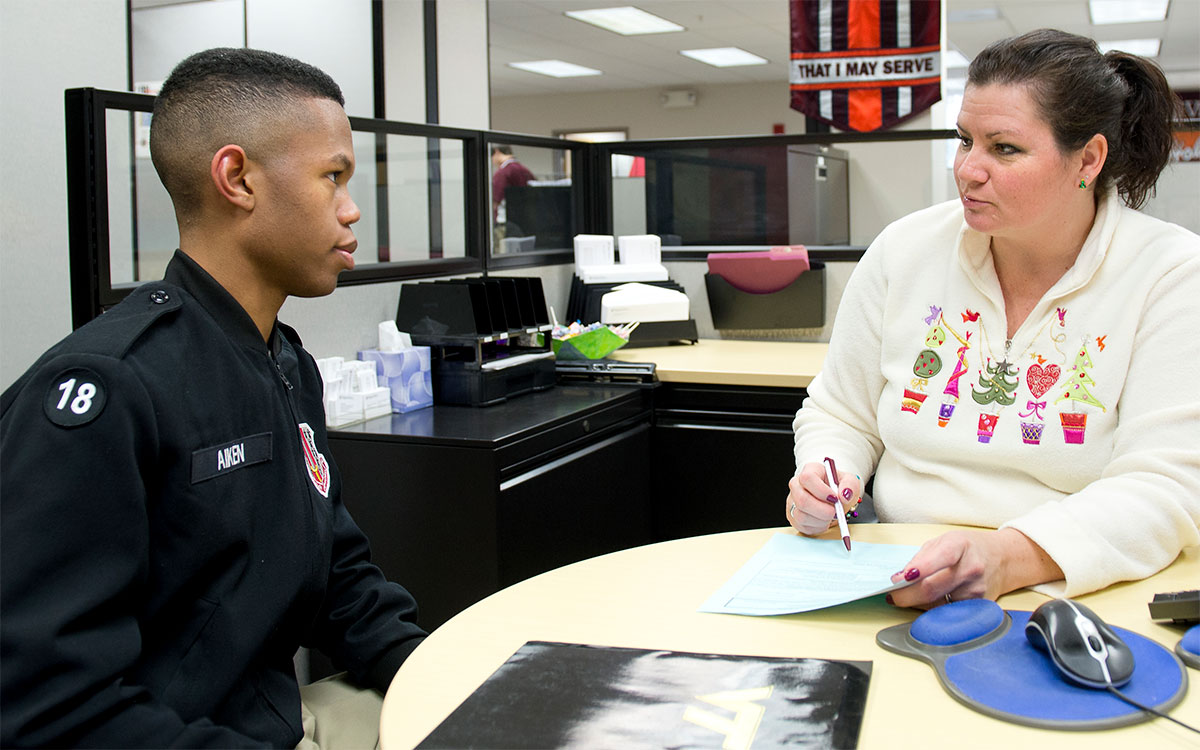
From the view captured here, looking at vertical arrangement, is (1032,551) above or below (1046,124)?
below

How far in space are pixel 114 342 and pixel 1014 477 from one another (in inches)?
39.9

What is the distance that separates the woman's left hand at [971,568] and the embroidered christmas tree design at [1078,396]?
247 millimetres

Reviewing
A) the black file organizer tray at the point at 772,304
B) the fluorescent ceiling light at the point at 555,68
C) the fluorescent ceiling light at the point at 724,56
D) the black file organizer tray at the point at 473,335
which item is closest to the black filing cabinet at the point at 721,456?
the black file organizer tray at the point at 473,335

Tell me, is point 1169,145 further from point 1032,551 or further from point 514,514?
point 514,514

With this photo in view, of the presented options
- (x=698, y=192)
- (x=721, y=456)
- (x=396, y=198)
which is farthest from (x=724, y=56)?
(x=721, y=456)

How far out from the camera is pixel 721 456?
247cm

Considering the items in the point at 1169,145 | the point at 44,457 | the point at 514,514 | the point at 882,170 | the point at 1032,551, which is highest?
the point at 882,170

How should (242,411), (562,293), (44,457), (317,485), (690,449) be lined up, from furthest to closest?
(562,293) < (690,449) < (317,485) < (242,411) < (44,457)

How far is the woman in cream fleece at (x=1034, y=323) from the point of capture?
1217 millimetres

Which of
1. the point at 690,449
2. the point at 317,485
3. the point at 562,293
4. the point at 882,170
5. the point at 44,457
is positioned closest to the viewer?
the point at 44,457

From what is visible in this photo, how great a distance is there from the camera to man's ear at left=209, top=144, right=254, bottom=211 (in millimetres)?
997

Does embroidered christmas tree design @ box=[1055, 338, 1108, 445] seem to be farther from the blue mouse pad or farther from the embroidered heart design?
the blue mouse pad

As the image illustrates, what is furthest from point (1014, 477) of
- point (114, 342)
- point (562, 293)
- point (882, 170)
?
point (882, 170)

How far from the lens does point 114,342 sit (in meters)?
0.85
